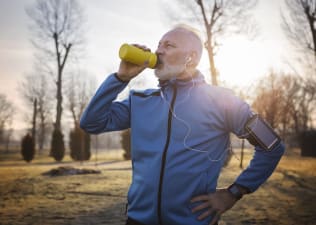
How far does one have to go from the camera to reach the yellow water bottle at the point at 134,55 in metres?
1.90

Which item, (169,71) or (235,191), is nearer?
(235,191)

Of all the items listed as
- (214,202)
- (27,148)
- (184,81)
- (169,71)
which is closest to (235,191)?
(214,202)

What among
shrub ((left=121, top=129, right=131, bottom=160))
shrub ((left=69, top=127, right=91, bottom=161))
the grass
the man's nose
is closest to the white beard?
the man's nose

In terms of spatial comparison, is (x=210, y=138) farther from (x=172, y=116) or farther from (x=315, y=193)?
(x=315, y=193)

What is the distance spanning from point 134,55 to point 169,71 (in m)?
0.29

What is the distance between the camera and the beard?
2102 millimetres

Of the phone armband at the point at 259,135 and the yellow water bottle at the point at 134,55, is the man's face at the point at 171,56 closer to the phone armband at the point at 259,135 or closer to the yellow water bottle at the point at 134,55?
the yellow water bottle at the point at 134,55

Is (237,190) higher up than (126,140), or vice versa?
(237,190)

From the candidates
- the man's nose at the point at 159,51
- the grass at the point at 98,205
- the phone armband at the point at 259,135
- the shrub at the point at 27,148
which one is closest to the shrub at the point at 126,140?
the shrub at the point at 27,148

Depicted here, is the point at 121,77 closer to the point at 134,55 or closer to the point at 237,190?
the point at 134,55

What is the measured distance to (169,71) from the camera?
6.89ft

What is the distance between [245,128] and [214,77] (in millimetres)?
→ 14939

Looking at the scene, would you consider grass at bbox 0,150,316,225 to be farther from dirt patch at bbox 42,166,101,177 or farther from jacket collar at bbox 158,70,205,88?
jacket collar at bbox 158,70,205,88

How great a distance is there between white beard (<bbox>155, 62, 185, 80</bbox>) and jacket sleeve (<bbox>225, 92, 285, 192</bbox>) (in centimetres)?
39
